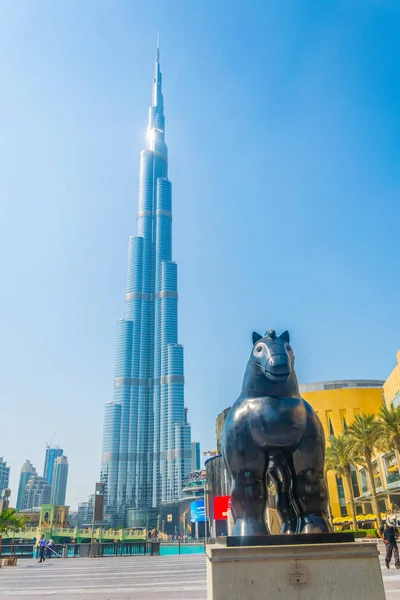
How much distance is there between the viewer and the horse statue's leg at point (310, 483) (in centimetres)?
483

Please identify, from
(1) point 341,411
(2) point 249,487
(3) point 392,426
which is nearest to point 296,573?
(2) point 249,487

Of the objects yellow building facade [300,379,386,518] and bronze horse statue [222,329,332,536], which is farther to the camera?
yellow building facade [300,379,386,518]

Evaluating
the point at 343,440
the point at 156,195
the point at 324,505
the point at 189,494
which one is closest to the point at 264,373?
the point at 324,505

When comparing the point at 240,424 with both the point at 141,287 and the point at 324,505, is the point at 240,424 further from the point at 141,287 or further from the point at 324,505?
the point at 141,287

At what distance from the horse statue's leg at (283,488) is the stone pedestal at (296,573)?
3.01 feet

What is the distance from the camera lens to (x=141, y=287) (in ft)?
552

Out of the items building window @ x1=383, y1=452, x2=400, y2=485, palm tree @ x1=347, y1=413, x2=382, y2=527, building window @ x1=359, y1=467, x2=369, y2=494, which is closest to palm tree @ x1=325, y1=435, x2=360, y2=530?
palm tree @ x1=347, y1=413, x2=382, y2=527

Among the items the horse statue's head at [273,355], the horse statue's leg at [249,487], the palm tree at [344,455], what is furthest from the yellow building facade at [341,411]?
the horse statue's leg at [249,487]

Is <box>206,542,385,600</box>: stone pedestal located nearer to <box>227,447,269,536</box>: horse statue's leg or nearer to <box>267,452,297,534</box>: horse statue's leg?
<box>227,447,269,536</box>: horse statue's leg

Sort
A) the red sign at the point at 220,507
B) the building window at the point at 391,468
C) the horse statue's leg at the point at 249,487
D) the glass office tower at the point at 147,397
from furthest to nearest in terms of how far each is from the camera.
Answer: the glass office tower at the point at 147,397 → the building window at the point at 391,468 → the red sign at the point at 220,507 → the horse statue's leg at the point at 249,487

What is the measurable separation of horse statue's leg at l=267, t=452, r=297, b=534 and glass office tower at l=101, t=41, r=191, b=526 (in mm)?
147078

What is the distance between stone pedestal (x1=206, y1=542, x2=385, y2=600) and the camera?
401 cm

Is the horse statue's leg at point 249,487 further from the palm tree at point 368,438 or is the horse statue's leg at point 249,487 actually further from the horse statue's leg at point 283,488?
the palm tree at point 368,438

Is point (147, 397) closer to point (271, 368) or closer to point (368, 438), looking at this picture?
point (368, 438)
